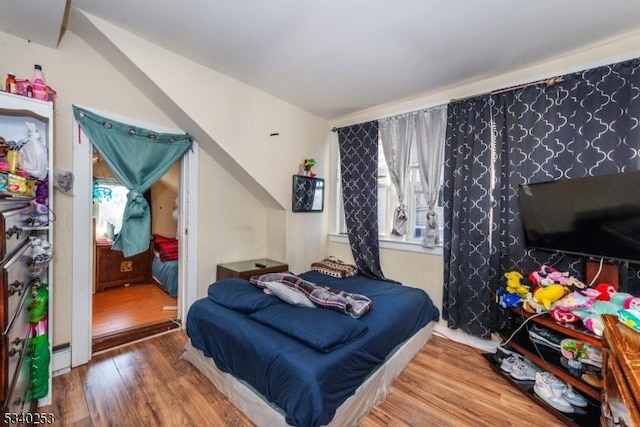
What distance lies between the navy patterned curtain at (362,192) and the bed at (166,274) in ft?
7.61

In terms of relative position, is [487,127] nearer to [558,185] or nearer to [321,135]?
[558,185]

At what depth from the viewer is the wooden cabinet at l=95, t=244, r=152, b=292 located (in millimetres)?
3799

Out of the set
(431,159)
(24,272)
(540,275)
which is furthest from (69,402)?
(431,159)

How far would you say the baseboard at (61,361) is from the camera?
2.00 metres

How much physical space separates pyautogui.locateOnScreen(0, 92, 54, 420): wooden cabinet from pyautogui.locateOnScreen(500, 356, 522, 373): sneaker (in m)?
2.85

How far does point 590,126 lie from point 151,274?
5.39 m

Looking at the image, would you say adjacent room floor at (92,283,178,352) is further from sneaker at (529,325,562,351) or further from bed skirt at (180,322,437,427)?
sneaker at (529,325,562,351)

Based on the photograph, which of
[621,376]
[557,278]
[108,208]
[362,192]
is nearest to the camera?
[621,376]

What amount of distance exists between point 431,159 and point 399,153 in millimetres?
377

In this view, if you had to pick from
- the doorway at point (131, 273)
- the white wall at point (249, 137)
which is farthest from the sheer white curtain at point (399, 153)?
the doorway at point (131, 273)

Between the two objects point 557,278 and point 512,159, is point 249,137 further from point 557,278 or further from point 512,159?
point 557,278

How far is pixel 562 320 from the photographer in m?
1.74

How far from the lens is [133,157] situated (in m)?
2.36

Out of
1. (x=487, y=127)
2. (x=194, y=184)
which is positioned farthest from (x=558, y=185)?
(x=194, y=184)
